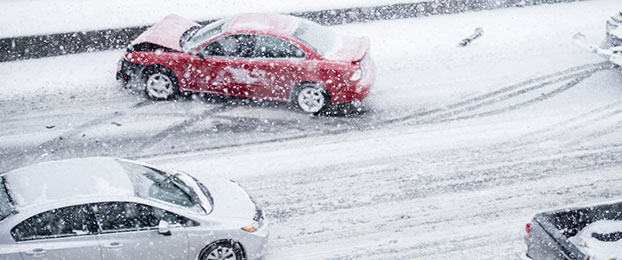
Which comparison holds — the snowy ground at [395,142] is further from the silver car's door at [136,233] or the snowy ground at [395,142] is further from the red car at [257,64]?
the silver car's door at [136,233]

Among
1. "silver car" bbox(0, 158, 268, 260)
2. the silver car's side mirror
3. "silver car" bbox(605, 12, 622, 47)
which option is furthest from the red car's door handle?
"silver car" bbox(605, 12, 622, 47)

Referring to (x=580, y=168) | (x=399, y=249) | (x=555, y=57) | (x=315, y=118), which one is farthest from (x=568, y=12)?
(x=399, y=249)

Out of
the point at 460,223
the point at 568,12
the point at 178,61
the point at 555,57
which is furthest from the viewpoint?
the point at 568,12

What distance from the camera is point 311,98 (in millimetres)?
10625

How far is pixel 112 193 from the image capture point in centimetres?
653

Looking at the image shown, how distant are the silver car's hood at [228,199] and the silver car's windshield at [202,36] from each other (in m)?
3.58

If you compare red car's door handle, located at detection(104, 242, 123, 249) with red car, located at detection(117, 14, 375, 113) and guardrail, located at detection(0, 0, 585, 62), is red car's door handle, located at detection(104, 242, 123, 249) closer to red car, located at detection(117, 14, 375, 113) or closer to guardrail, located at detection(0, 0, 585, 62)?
red car, located at detection(117, 14, 375, 113)

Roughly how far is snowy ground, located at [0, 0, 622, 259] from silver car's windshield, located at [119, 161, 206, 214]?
1.30 m

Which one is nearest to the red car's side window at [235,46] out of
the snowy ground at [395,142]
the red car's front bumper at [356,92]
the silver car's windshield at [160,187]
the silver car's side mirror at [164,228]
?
the snowy ground at [395,142]

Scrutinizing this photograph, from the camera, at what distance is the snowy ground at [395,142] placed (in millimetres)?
7988

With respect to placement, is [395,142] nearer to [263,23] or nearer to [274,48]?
[274,48]

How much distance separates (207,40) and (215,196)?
4075 mm

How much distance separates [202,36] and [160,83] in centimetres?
118

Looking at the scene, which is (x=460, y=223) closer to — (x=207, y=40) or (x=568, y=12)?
(x=207, y=40)
